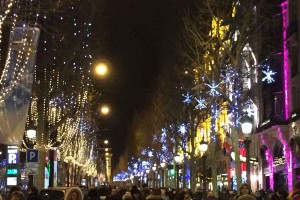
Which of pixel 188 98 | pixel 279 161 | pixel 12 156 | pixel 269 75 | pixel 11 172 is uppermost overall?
pixel 269 75

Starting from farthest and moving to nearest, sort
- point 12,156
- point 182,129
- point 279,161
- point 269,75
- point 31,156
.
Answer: point 182,129 < point 279,161 < point 269,75 < point 31,156 < point 12,156

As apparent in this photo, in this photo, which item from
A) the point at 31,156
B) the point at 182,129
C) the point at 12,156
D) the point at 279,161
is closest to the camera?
the point at 12,156

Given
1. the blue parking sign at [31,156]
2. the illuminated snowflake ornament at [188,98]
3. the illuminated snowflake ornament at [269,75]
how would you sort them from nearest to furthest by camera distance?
the blue parking sign at [31,156]
the illuminated snowflake ornament at [269,75]
the illuminated snowflake ornament at [188,98]

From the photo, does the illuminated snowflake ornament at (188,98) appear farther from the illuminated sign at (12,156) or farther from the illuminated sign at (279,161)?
the illuminated sign at (12,156)

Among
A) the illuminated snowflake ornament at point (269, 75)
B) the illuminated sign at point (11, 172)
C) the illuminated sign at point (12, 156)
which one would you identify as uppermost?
the illuminated snowflake ornament at point (269, 75)

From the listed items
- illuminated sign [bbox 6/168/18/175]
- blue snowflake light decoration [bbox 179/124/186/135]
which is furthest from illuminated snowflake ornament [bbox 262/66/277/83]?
illuminated sign [bbox 6/168/18/175]

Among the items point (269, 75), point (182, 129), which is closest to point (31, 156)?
point (269, 75)

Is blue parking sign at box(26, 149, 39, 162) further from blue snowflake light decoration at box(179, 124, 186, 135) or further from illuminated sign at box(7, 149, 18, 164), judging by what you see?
blue snowflake light decoration at box(179, 124, 186, 135)

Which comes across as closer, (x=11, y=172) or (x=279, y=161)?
(x=11, y=172)

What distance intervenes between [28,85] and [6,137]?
7.48 feet

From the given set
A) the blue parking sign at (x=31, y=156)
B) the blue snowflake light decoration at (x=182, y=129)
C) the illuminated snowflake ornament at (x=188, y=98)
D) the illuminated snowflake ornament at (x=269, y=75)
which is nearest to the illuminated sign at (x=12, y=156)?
the blue parking sign at (x=31, y=156)

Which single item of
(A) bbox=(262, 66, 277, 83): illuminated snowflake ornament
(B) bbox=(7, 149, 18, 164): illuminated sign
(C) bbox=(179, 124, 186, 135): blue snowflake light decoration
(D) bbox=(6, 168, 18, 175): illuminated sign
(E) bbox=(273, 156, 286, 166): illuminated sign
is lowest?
(D) bbox=(6, 168, 18, 175): illuminated sign

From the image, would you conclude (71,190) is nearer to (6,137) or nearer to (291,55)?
(6,137)

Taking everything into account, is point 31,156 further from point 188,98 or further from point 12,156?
point 188,98
